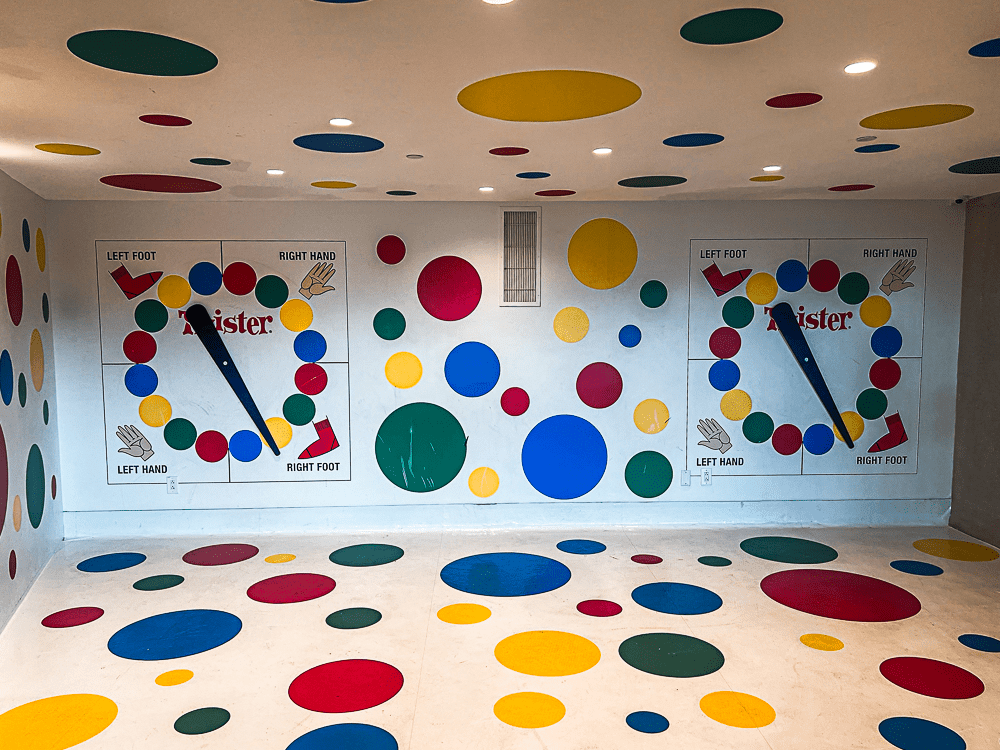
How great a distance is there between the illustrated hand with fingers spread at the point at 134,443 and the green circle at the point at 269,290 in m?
1.46

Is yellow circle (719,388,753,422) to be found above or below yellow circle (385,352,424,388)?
below

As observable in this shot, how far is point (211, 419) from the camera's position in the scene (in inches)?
241

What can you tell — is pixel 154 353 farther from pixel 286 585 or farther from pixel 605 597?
pixel 605 597

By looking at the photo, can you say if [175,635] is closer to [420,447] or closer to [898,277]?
[420,447]

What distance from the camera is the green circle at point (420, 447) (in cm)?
622

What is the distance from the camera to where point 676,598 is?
15.8ft

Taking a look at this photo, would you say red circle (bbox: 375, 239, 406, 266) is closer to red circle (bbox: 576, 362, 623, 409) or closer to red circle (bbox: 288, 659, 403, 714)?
red circle (bbox: 576, 362, 623, 409)

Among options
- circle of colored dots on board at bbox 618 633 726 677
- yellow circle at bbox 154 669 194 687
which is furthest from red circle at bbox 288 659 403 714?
circle of colored dots on board at bbox 618 633 726 677

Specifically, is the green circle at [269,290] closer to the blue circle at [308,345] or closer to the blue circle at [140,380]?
the blue circle at [308,345]

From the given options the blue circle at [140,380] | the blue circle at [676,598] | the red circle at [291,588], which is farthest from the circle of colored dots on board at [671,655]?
the blue circle at [140,380]

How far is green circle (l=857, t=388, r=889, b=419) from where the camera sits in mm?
6324

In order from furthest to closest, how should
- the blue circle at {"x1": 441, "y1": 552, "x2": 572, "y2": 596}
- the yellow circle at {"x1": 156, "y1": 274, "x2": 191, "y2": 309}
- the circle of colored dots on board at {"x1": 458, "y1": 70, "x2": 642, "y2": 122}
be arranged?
the yellow circle at {"x1": 156, "y1": 274, "x2": 191, "y2": 309} → the blue circle at {"x1": 441, "y1": 552, "x2": 572, "y2": 596} → the circle of colored dots on board at {"x1": 458, "y1": 70, "x2": 642, "y2": 122}

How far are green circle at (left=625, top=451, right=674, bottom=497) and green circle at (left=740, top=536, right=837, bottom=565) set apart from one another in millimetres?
795

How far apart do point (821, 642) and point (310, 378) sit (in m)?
4.15
